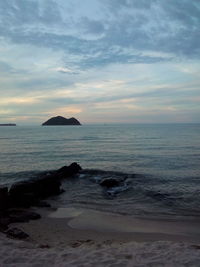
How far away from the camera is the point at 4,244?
32.6ft

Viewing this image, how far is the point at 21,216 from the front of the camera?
580 inches

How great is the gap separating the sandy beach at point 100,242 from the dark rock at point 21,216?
0.49 metres

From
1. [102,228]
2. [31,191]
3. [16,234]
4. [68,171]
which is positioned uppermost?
[68,171]

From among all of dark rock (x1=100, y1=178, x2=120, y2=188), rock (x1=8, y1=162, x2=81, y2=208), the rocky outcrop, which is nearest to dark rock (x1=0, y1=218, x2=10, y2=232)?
the rocky outcrop

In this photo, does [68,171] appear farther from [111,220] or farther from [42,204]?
[111,220]

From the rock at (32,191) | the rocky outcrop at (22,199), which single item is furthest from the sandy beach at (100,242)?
the rock at (32,191)

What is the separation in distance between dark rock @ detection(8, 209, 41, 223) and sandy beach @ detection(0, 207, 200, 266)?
0.49 m

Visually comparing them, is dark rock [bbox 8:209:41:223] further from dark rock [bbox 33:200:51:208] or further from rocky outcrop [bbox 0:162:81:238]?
dark rock [bbox 33:200:51:208]

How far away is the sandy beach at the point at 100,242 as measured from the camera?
8.47 metres

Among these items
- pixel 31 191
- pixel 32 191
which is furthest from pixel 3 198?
pixel 32 191

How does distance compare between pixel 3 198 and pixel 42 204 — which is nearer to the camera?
pixel 3 198

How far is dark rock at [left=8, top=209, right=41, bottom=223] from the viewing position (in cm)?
1431

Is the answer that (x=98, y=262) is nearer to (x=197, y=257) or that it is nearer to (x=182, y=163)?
(x=197, y=257)

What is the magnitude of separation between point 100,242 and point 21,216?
535 cm
